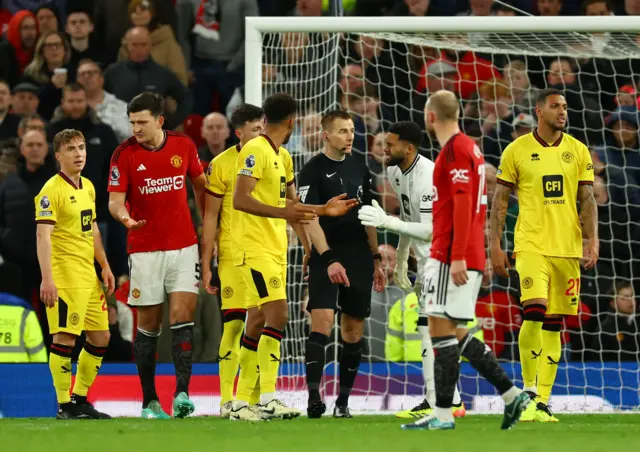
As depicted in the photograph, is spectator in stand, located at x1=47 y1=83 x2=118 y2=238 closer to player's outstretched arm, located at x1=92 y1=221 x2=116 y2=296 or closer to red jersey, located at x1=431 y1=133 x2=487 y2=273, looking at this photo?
player's outstretched arm, located at x1=92 y1=221 x2=116 y2=296

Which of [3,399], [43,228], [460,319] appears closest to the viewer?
[460,319]

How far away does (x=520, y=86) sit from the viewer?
43.5ft

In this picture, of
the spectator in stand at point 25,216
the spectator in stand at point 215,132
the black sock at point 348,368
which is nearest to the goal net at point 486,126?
the spectator in stand at point 215,132

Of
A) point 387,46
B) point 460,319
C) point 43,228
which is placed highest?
point 387,46

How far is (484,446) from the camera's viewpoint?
611 cm

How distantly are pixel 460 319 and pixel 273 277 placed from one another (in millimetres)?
1749

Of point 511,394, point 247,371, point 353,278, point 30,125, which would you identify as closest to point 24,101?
point 30,125

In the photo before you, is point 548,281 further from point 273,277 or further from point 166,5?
point 166,5

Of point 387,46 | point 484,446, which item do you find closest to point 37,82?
point 387,46

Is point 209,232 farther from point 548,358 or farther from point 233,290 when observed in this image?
point 548,358

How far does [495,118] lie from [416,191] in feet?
13.9

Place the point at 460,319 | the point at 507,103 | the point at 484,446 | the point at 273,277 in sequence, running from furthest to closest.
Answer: the point at 507,103
the point at 273,277
the point at 460,319
the point at 484,446

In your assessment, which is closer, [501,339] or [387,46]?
[501,339]

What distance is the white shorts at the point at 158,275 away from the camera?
917 centimetres
